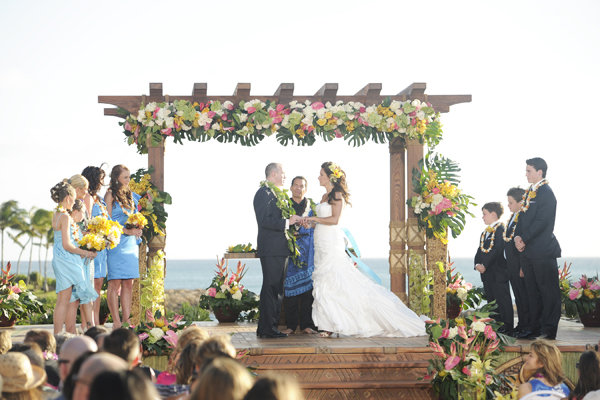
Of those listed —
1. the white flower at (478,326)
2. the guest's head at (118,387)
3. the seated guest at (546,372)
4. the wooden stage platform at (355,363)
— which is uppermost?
the guest's head at (118,387)

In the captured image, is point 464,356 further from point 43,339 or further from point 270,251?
point 43,339

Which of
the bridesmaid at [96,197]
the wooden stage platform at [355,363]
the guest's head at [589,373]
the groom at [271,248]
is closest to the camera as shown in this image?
the guest's head at [589,373]

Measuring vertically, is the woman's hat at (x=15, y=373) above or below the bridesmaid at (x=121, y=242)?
below

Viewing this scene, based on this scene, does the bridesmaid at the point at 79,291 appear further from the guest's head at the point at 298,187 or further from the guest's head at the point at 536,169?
the guest's head at the point at 536,169

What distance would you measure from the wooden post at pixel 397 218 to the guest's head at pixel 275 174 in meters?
2.43

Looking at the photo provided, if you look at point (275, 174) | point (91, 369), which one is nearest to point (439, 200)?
point (275, 174)

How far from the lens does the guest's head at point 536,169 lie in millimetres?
9945

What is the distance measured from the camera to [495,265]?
10695mm

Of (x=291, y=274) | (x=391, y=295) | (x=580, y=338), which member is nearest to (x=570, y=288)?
(x=580, y=338)

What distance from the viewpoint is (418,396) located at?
8469mm

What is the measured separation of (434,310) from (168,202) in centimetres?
393

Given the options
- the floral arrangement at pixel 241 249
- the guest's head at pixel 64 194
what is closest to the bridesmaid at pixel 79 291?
the guest's head at pixel 64 194

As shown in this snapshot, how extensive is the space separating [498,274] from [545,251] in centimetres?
103

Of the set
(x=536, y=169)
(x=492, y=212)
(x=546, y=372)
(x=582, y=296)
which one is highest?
(x=536, y=169)
